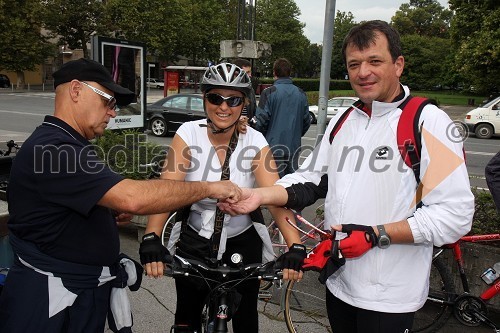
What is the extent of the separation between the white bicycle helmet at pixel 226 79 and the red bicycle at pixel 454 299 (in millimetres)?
2085

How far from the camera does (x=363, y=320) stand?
209 centimetres

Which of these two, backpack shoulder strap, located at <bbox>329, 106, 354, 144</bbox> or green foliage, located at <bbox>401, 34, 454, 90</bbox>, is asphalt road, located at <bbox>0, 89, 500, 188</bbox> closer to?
backpack shoulder strap, located at <bbox>329, 106, 354, 144</bbox>

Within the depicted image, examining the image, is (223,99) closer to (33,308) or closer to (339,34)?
(33,308)

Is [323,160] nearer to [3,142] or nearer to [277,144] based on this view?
[277,144]

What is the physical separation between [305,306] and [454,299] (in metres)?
1.25

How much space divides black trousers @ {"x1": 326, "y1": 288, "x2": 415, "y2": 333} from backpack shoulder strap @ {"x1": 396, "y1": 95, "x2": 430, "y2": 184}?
620 millimetres

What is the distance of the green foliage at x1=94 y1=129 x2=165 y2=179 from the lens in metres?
6.23

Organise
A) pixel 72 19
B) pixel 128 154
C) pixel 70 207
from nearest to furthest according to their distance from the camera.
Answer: pixel 70 207
pixel 128 154
pixel 72 19

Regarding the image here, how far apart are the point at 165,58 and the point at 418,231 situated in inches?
2111

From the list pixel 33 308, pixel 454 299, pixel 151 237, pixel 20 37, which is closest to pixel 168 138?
pixel 454 299

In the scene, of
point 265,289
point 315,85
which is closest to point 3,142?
point 265,289

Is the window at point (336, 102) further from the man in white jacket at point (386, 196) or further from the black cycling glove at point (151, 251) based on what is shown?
the black cycling glove at point (151, 251)

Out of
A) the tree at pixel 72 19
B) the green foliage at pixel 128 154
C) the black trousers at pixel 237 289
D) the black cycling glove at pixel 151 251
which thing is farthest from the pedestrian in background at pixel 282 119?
the tree at pixel 72 19

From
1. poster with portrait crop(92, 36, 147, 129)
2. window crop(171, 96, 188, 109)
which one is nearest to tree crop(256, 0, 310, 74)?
window crop(171, 96, 188, 109)
